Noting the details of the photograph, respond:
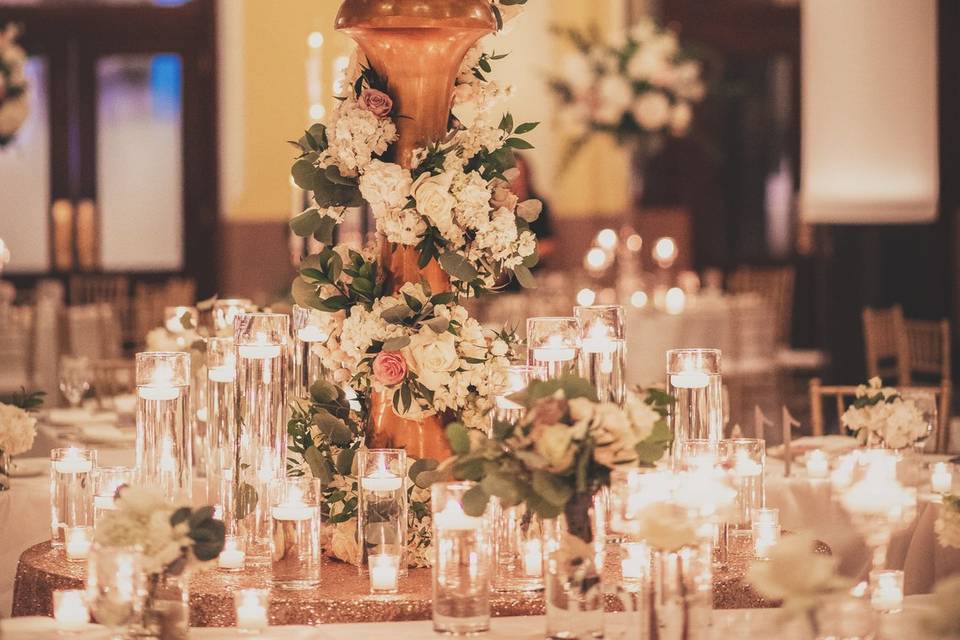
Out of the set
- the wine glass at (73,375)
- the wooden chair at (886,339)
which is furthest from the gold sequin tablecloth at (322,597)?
the wooden chair at (886,339)

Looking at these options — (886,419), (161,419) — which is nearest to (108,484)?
(161,419)

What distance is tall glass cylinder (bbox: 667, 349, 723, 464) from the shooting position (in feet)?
11.3

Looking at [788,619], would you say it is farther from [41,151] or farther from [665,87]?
[41,151]

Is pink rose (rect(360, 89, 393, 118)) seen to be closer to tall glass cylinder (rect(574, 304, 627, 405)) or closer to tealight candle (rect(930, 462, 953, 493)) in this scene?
tall glass cylinder (rect(574, 304, 627, 405))

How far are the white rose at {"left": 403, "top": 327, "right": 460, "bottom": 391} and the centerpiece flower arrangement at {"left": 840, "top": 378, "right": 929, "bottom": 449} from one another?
4.38 ft

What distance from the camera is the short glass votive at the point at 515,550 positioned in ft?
9.91

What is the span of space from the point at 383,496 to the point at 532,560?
0.33m

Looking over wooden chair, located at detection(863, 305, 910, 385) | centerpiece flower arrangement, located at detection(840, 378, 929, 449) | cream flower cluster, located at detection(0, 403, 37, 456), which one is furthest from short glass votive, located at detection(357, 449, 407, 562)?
wooden chair, located at detection(863, 305, 910, 385)

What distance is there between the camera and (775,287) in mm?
12281

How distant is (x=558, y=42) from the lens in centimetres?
1381

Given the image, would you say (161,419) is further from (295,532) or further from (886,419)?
(886,419)

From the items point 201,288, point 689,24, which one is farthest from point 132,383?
point 689,24

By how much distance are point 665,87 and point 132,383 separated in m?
5.63

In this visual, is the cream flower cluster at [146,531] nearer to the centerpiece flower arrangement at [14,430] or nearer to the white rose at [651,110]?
the centerpiece flower arrangement at [14,430]
